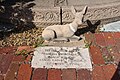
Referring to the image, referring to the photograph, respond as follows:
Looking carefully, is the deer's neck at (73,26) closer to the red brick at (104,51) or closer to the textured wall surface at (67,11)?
the textured wall surface at (67,11)

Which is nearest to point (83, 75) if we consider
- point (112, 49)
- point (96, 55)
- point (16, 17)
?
point (96, 55)

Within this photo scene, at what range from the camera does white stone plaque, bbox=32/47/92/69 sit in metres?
3.63

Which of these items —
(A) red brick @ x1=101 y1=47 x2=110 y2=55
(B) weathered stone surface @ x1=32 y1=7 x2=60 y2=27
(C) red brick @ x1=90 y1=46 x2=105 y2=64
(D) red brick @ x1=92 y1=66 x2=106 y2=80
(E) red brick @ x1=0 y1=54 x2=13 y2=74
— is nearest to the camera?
(D) red brick @ x1=92 y1=66 x2=106 y2=80

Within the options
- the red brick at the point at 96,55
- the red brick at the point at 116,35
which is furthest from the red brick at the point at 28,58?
the red brick at the point at 116,35

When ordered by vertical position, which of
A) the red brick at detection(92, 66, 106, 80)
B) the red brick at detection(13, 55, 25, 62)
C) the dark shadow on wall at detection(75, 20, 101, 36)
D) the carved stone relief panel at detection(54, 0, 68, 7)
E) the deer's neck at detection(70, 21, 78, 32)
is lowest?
the red brick at detection(92, 66, 106, 80)

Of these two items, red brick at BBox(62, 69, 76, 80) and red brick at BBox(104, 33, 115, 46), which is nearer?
red brick at BBox(62, 69, 76, 80)

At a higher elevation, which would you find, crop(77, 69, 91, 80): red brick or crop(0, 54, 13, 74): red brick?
crop(0, 54, 13, 74): red brick

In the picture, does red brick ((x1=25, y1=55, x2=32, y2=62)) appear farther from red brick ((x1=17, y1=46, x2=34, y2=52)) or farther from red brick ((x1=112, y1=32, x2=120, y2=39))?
red brick ((x1=112, y1=32, x2=120, y2=39))

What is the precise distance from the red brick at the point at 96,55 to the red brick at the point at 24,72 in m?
1.01

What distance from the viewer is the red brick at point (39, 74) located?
11.3 feet

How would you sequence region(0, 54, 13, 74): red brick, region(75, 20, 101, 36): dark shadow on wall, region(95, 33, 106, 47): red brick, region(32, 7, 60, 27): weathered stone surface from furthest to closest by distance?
region(75, 20, 101, 36): dark shadow on wall → region(32, 7, 60, 27): weathered stone surface → region(95, 33, 106, 47): red brick → region(0, 54, 13, 74): red brick

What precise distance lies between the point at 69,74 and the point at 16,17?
64.5 inches

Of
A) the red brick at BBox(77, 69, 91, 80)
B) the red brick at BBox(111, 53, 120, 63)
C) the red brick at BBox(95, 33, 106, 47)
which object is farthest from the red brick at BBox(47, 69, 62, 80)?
the red brick at BBox(95, 33, 106, 47)

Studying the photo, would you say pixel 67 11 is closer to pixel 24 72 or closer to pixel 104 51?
pixel 104 51
